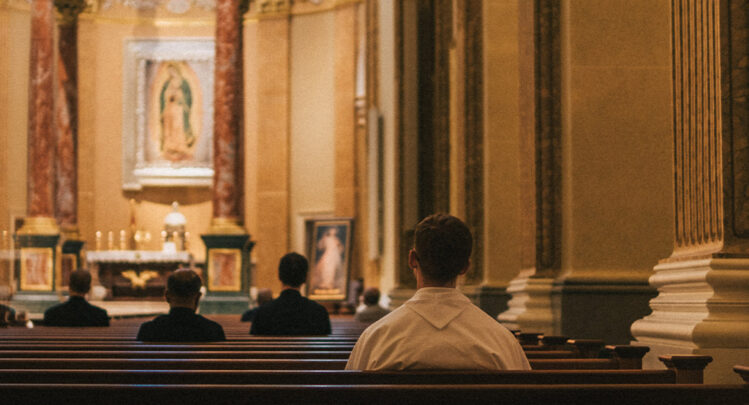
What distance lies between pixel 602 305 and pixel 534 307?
656 mm

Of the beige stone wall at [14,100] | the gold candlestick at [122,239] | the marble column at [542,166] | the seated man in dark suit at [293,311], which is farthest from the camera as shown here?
the beige stone wall at [14,100]

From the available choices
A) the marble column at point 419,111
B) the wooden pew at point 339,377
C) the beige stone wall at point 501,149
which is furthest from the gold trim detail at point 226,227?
the wooden pew at point 339,377

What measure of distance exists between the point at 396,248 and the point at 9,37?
12.9 meters

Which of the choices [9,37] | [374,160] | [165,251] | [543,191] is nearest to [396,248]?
[374,160]

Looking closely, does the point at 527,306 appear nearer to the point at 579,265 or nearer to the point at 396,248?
the point at 579,265

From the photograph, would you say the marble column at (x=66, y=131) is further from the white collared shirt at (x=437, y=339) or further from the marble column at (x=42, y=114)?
the white collared shirt at (x=437, y=339)

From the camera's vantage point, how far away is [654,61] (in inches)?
248

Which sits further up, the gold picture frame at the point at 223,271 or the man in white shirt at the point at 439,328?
the man in white shirt at the point at 439,328

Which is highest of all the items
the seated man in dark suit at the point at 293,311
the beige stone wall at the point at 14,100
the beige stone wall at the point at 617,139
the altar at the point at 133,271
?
the beige stone wall at the point at 14,100

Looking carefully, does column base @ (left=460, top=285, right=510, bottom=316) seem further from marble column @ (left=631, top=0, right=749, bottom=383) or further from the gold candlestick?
the gold candlestick

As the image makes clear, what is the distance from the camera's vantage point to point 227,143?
17.0 m

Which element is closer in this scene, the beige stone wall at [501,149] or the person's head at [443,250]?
the person's head at [443,250]

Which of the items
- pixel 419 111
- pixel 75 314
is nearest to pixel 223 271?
pixel 419 111

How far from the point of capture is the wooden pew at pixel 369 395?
233 centimetres
